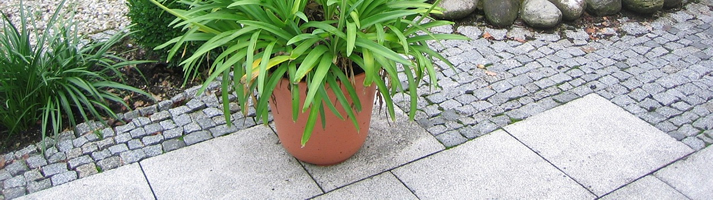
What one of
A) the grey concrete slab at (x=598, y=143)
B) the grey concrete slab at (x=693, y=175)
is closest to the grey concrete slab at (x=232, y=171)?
the grey concrete slab at (x=598, y=143)

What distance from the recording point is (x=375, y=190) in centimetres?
318

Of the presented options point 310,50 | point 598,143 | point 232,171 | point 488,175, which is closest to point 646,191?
point 598,143

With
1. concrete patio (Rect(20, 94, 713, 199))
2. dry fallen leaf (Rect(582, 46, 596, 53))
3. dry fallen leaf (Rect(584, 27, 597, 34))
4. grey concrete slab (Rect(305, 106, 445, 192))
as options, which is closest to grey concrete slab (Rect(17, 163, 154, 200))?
concrete patio (Rect(20, 94, 713, 199))

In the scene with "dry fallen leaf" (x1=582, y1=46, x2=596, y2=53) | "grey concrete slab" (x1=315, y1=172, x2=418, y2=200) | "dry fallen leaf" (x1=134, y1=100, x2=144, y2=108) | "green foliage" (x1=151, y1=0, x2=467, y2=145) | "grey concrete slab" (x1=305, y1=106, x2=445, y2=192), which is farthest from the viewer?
"dry fallen leaf" (x1=582, y1=46, x2=596, y2=53)

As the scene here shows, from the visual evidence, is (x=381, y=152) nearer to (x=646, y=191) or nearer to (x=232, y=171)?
(x=232, y=171)

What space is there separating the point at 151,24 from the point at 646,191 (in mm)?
2951

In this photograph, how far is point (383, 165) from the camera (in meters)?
3.38

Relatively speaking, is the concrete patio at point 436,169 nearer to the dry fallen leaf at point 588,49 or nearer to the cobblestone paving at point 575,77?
the cobblestone paving at point 575,77

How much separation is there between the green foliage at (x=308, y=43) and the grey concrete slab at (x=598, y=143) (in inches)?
38.9

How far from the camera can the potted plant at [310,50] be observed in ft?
8.83

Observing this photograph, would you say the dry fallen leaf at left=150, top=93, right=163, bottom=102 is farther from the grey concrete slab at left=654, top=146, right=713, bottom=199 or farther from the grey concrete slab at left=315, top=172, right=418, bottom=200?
the grey concrete slab at left=654, top=146, right=713, bottom=199

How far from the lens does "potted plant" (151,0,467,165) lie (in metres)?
2.69

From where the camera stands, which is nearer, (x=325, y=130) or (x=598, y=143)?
(x=325, y=130)

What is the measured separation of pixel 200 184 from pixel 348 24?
1.18m
